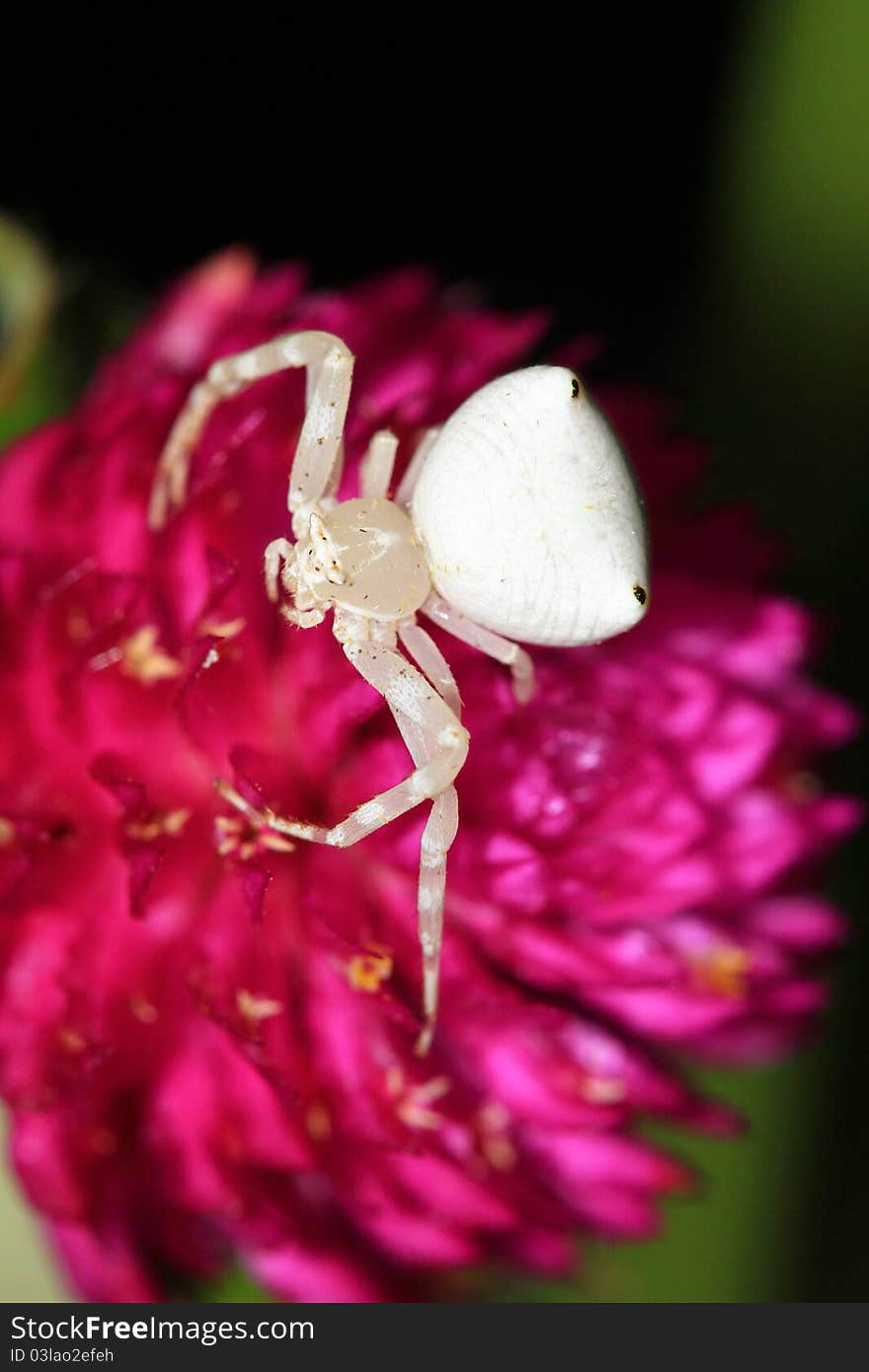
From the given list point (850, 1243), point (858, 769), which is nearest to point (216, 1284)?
point (850, 1243)

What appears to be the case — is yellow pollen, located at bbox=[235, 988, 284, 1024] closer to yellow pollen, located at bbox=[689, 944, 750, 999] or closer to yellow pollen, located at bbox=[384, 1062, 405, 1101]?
yellow pollen, located at bbox=[384, 1062, 405, 1101]

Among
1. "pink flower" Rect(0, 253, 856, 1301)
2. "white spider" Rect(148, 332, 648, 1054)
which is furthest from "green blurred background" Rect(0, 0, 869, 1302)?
"white spider" Rect(148, 332, 648, 1054)

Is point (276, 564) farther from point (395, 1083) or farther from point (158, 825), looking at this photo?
point (395, 1083)

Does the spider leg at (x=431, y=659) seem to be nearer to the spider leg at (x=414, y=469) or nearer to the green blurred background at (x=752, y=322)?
the spider leg at (x=414, y=469)

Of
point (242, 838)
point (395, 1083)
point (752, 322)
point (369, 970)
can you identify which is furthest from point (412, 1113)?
point (752, 322)

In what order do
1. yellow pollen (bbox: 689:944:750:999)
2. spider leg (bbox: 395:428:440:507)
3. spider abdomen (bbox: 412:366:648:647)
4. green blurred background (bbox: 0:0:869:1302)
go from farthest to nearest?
green blurred background (bbox: 0:0:869:1302) < yellow pollen (bbox: 689:944:750:999) < spider leg (bbox: 395:428:440:507) < spider abdomen (bbox: 412:366:648:647)

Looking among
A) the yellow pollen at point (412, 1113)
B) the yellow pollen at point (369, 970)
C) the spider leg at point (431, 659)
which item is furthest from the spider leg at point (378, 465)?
the yellow pollen at point (412, 1113)

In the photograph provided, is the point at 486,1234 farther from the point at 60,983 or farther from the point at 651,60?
the point at 651,60
